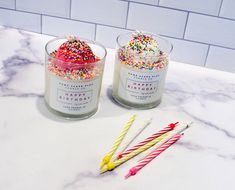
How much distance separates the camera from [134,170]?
69cm

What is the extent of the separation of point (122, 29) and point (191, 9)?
0.60ft

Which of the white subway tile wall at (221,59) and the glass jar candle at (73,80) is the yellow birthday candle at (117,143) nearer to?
the glass jar candle at (73,80)

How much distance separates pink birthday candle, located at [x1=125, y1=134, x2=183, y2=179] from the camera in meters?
0.69

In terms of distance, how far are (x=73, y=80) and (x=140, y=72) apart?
0.14 meters

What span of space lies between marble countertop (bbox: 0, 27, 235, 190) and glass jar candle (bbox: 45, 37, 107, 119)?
0.09ft

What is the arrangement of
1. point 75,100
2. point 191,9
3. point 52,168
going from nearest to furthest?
point 52,168
point 75,100
point 191,9

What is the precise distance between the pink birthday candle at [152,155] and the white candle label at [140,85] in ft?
0.37

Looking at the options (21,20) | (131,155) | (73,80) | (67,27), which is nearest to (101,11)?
(67,27)

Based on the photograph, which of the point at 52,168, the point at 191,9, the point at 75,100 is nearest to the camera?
the point at 52,168

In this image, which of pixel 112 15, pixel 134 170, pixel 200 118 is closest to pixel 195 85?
pixel 200 118

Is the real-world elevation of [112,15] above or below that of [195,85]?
above

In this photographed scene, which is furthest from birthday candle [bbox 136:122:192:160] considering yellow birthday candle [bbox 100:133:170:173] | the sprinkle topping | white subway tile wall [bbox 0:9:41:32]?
white subway tile wall [bbox 0:9:41:32]

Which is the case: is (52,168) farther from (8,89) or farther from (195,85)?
(195,85)

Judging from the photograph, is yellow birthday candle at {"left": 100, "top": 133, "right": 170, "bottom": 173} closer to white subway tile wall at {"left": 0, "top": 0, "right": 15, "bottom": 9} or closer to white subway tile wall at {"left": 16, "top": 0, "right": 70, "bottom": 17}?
white subway tile wall at {"left": 16, "top": 0, "right": 70, "bottom": 17}
